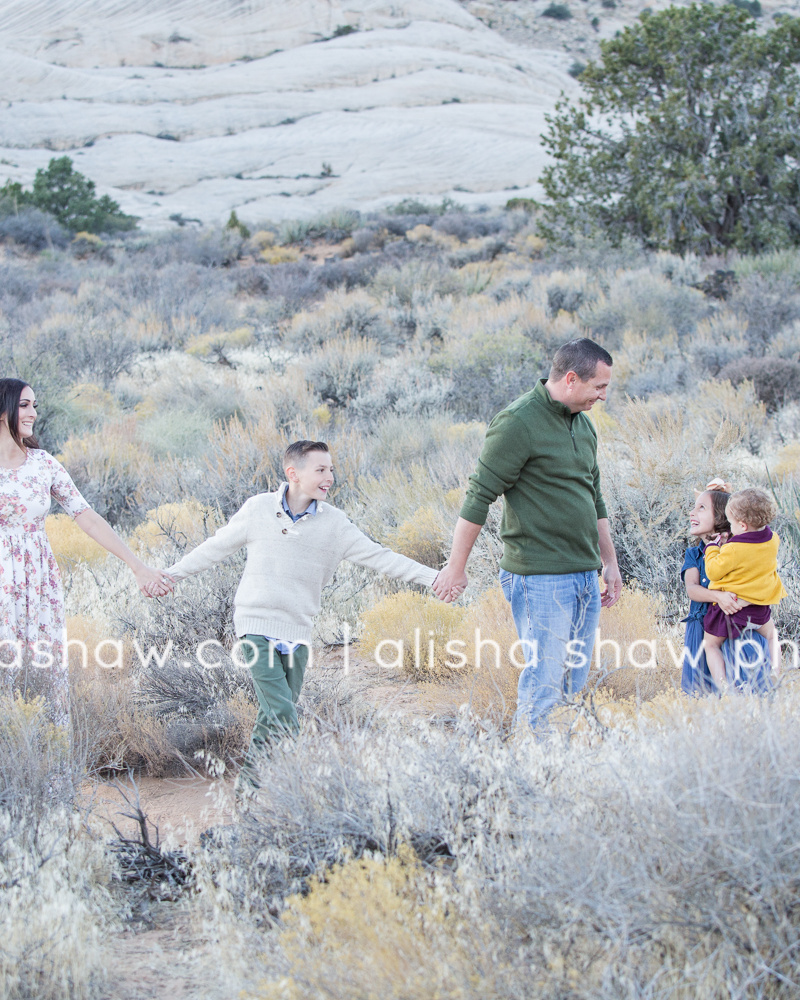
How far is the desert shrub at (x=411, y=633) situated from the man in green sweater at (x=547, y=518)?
143cm

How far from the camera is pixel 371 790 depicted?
2889 mm

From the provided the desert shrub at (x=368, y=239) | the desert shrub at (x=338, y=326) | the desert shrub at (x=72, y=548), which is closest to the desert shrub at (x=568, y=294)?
the desert shrub at (x=338, y=326)

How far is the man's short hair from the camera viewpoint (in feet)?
11.3

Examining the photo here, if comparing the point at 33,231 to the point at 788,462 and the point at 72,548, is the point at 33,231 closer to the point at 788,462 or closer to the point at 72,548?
the point at 72,548

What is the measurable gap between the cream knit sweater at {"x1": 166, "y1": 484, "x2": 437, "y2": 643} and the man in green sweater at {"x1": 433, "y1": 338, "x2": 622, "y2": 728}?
408 mm

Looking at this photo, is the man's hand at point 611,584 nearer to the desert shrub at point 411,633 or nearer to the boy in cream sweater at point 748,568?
the boy in cream sweater at point 748,568

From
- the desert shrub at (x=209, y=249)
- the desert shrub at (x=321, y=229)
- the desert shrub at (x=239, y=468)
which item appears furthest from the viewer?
the desert shrub at (x=321, y=229)

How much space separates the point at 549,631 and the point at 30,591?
224cm

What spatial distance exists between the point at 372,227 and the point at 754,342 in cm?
1631

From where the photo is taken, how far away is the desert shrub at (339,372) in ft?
36.3

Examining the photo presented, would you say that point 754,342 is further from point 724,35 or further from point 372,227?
point 372,227

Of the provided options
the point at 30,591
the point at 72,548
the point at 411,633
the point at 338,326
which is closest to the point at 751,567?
the point at 411,633

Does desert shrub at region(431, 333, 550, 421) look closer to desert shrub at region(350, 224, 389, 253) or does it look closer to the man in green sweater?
the man in green sweater

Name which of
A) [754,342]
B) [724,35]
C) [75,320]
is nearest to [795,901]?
[754,342]
